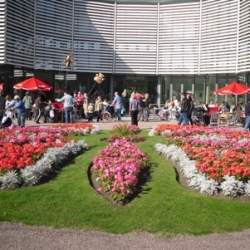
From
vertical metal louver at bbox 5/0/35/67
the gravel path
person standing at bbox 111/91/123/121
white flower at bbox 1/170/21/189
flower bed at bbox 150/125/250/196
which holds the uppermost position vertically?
vertical metal louver at bbox 5/0/35/67

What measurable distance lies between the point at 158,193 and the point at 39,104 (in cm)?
2399

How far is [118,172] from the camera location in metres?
10.4

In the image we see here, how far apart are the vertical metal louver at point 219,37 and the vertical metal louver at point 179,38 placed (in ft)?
2.41

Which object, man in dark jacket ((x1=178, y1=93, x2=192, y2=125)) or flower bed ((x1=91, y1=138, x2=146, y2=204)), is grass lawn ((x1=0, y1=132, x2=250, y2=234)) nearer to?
flower bed ((x1=91, y1=138, x2=146, y2=204))

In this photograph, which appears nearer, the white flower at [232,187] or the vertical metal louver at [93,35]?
the white flower at [232,187]

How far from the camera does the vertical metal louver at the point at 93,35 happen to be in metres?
46.6

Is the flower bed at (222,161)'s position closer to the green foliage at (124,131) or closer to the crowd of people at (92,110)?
the green foliage at (124,131)

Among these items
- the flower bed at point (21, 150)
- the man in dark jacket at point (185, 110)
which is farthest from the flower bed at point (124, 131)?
the man in dark jacket at point (185, 110)

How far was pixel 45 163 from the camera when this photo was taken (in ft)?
37.6

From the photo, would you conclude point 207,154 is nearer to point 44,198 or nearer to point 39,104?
point 44,198

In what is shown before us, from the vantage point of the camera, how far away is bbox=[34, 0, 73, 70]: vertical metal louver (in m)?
43.0

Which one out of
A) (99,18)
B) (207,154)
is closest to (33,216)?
(207,154)

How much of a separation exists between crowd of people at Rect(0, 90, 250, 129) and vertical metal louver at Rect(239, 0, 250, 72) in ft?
16.7

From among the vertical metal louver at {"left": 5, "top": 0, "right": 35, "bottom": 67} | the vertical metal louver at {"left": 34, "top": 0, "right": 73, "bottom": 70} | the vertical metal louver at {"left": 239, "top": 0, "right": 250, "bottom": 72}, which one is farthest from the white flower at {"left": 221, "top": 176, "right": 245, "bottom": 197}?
the vertical metal louver at {"left": 34, "top": 0, "right": 73, "bottom": 70}
